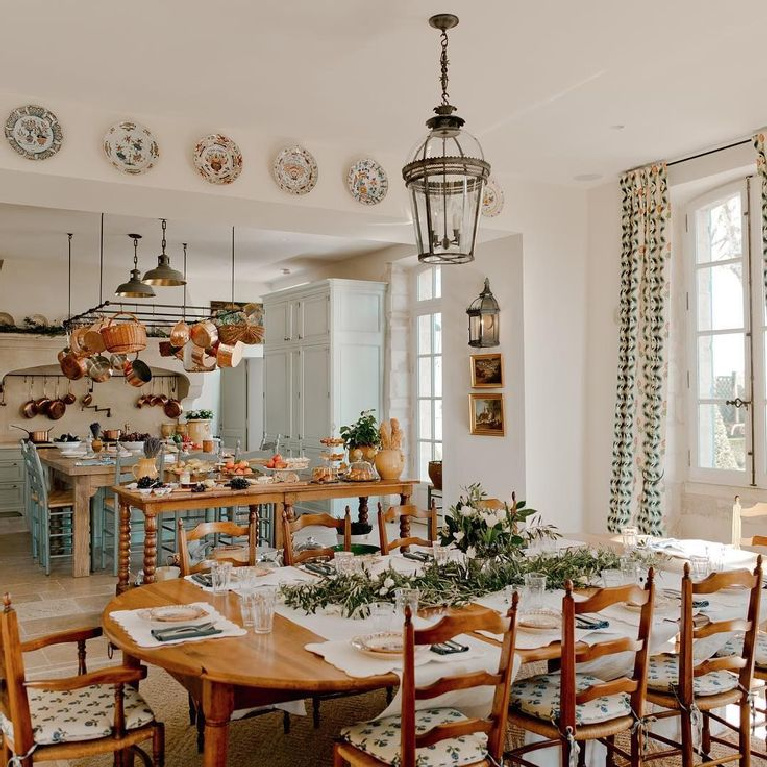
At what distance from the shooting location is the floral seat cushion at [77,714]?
233cm

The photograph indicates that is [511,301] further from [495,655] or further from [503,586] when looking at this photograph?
[495,655]

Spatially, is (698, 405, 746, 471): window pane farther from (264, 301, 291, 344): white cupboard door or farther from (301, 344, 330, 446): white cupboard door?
(264, 301, 291, 344): white cupboard door

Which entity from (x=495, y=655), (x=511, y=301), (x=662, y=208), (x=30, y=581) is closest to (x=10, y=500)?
(x=30, y=581)

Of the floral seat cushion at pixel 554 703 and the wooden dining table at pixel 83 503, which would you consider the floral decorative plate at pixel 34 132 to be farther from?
the floral seat cushion at pixel 554 703

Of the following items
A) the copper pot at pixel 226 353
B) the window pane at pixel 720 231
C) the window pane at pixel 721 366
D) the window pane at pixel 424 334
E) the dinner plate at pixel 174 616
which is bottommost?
the dinner plate at pixel 174 616

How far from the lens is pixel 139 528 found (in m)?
7.49

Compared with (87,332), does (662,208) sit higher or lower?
higher

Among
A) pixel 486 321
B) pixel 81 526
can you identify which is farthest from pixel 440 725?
pixel 81 526

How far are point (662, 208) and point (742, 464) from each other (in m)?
1.87

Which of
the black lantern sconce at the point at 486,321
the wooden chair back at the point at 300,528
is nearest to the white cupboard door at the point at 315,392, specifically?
the black lantern sconce at the point at 486,321

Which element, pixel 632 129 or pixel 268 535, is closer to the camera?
pixel 632 129

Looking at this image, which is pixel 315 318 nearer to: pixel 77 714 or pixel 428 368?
pixel 428 368

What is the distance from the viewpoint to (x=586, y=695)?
2438mm

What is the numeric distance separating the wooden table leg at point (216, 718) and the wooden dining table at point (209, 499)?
2822mm
